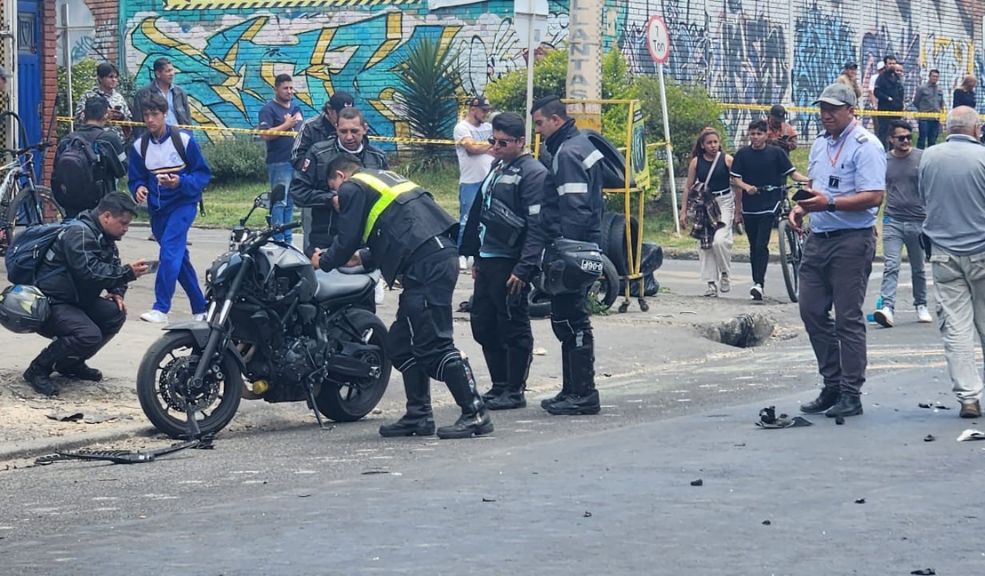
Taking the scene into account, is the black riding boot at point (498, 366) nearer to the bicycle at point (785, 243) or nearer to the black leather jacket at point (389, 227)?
the black leather jacket at point (389, 227)

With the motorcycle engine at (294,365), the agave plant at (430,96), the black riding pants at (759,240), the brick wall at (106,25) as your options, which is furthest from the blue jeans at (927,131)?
the motorcycle engine at (294,365)

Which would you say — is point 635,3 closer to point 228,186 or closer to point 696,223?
point 228,186

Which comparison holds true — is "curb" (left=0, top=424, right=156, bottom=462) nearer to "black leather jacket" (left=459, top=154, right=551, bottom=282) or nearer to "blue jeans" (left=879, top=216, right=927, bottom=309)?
"black leather jacket" (left=459, top=154, right=551, bottom=282)

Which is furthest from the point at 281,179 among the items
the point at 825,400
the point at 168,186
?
the point at 825,400

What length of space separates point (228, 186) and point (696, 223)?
526 inches

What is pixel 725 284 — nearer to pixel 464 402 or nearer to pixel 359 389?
pixel 359 389

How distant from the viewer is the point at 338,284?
10.6 meters

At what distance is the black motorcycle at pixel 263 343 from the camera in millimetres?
9883

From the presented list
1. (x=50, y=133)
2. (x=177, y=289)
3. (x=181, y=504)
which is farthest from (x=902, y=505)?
(x=50, y=133)

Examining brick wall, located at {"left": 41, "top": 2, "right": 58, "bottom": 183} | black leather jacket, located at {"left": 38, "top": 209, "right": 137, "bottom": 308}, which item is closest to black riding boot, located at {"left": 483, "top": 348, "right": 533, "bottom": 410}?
black leather jacket, located at {"left": 38, "top": 209, "right": 137, "bottom": 308}

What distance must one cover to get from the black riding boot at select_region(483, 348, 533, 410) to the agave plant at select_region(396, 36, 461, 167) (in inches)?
704

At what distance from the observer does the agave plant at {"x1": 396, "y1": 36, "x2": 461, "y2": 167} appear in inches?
1157

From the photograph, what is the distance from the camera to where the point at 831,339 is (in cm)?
1070

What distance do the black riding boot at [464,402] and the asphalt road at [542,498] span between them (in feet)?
0.51
